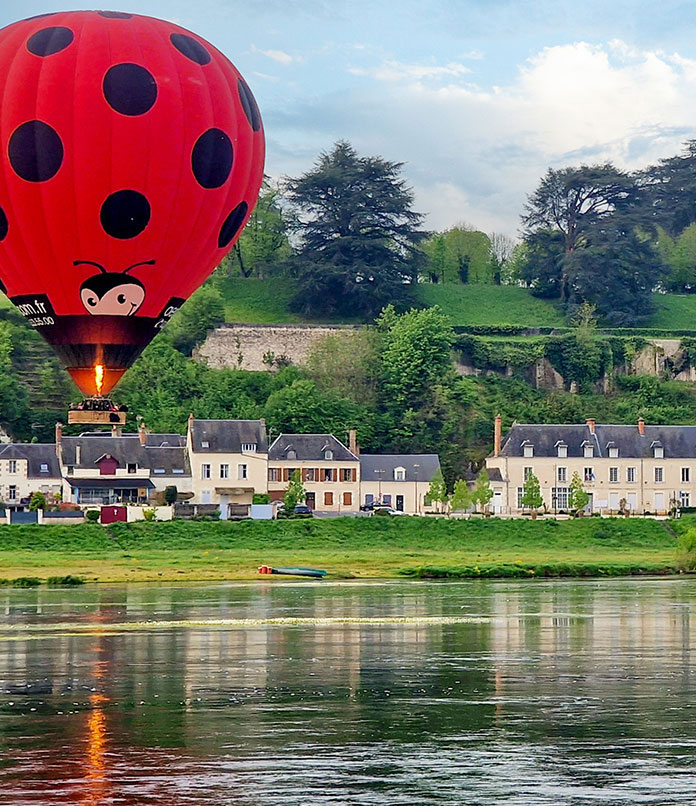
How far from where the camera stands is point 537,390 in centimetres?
10012

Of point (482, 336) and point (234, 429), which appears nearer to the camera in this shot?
point (234, 429)

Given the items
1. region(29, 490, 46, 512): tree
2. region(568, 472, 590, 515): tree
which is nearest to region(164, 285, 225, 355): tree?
region(29, 490, 46, 512): tree

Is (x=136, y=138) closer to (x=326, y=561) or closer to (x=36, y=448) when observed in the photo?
(x=326, y=561)

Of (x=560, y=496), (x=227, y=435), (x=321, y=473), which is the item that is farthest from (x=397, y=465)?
(x=227, y=435)

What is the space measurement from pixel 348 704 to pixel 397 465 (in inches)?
2302

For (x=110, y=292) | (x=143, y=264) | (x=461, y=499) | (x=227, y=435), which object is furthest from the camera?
(x=227, y=435)

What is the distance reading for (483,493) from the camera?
76188 mm

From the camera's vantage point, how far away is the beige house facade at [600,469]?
81625 millimetres

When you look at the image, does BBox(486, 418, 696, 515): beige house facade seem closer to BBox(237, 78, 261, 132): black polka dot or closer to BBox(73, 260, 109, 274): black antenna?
BBox(237, 78, 261, 132): black polka dot

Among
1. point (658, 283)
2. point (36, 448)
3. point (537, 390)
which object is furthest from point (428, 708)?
point (658, 283)

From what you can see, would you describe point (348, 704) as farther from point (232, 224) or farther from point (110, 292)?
point (232, 224)

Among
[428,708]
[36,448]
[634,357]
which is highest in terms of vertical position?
[634,357]

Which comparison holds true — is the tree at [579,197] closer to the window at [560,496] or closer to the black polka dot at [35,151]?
the window at [560,496]

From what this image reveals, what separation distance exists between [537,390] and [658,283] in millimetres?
23661
